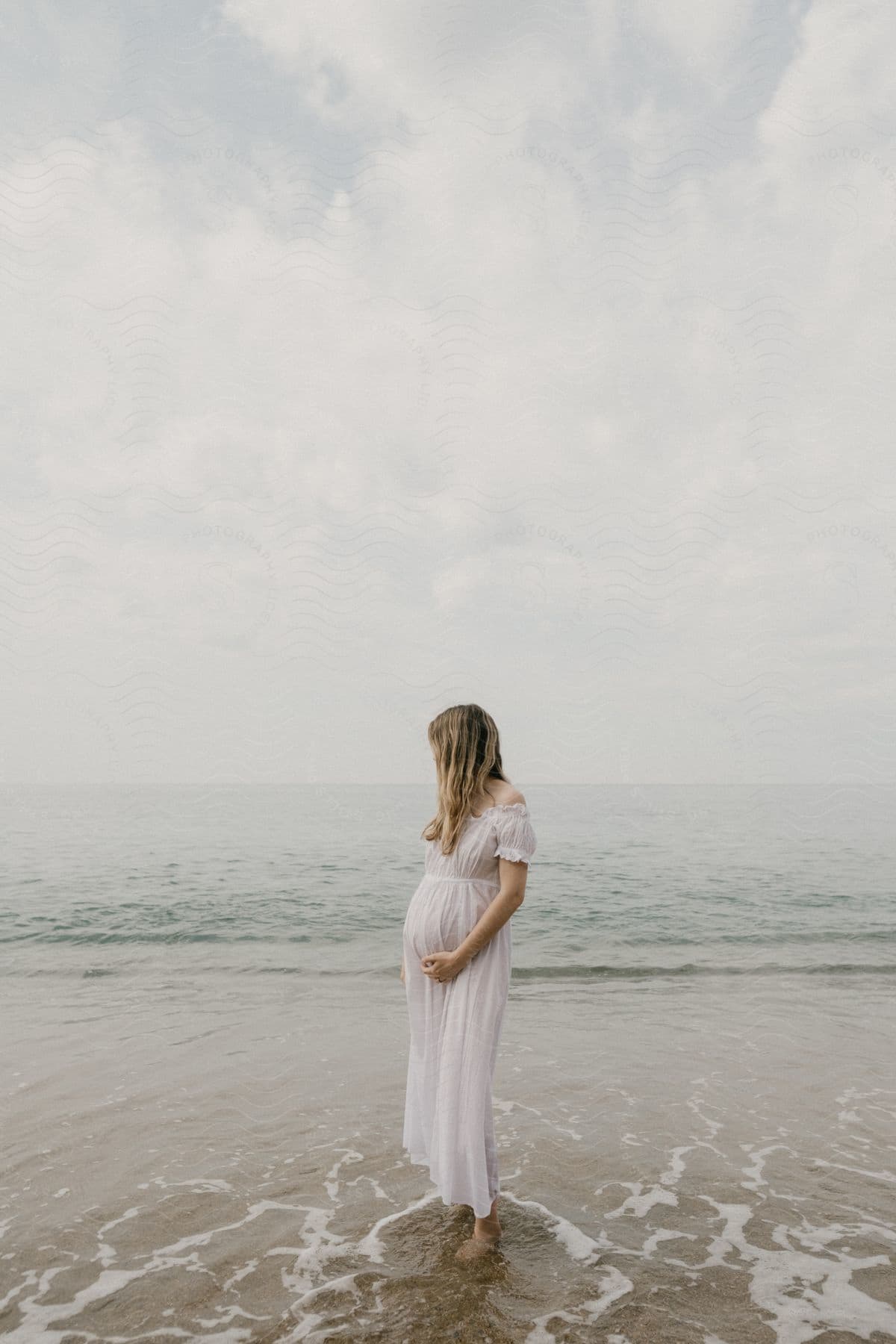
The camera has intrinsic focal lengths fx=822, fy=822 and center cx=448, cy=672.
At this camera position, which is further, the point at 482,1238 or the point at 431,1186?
the point at 431,1186

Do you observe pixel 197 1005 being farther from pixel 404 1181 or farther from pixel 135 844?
pixel 135 844

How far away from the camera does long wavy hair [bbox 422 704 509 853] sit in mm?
4176

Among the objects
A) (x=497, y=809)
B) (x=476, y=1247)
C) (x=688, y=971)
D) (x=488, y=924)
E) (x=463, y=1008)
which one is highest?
(x=497, y=809)

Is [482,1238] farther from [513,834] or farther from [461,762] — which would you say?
[461,762]

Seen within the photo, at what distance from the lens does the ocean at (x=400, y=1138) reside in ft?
12.2

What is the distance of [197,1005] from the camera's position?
9.80 m

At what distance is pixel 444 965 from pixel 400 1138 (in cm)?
249

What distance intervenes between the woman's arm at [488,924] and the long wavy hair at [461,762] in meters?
0.34

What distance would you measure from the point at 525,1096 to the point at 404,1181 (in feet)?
6.05

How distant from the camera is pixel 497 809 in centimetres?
409

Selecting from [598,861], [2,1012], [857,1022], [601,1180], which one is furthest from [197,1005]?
[598,861]

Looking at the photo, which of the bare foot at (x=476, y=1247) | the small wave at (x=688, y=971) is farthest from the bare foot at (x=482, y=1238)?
the small wave at (x=688, y=971)

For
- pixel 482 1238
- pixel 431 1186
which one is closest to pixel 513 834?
pixel 482 1238

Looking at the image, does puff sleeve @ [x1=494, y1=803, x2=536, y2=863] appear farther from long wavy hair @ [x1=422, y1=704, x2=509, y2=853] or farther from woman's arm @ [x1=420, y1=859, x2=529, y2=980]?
long wavy hair @ [x1=422, y1=704, x2=509, y2=853]
